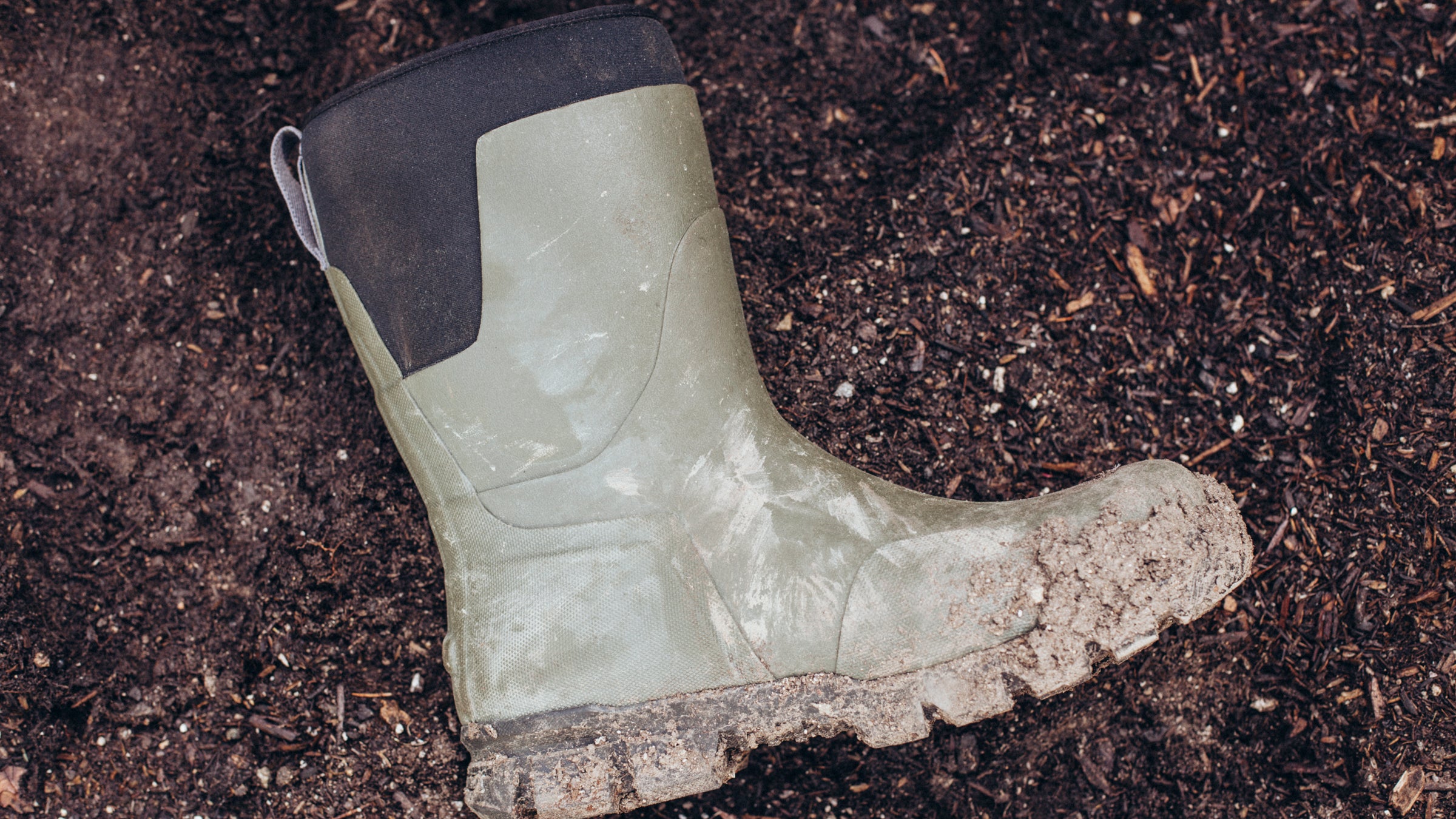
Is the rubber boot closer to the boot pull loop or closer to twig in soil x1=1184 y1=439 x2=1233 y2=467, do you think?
the boot pull loop

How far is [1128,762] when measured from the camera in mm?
1821

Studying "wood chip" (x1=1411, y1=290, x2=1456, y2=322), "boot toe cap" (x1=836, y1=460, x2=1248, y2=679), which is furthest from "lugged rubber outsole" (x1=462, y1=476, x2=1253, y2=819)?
"wood chip" (x1=1411, y1=290, x2=1456, y2=322)

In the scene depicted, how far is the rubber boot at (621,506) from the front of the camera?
1375 mm

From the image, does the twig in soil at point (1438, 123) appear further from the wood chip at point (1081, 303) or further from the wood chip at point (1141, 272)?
the wood chip at point (1081, 303)

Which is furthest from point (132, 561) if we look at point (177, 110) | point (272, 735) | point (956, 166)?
point (956, 166)

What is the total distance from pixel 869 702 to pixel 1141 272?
3.73 feet

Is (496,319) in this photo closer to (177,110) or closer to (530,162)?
(530,162)

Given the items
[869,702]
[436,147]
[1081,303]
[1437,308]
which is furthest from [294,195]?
[1437,308]

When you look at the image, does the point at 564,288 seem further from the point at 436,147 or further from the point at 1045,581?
the point at 1045,581

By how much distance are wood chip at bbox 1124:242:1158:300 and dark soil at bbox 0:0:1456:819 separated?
1.3 inches

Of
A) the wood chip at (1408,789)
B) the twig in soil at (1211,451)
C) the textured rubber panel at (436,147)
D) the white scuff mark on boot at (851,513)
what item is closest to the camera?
the textured rubber panel at (436,147)

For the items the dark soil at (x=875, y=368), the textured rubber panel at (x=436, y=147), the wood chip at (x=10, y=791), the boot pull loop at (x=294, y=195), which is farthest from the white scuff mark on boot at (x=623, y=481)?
the wood chip at (x=10, y=791)

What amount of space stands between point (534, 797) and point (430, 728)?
1.69 feet

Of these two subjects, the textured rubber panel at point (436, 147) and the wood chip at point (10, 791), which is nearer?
the textured rubber panel at point (436, 147)
